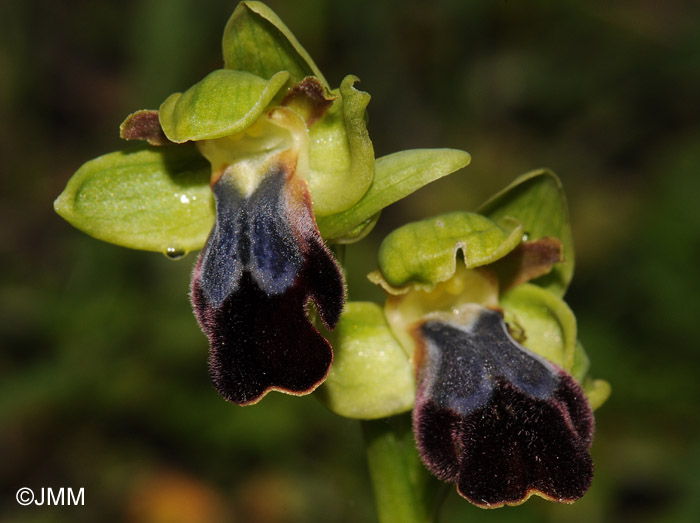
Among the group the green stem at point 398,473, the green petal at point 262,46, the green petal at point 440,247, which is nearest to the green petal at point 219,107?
the green petal at point 262,46

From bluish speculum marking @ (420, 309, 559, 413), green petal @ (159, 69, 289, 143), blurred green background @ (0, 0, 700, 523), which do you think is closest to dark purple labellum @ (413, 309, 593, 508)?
bluish speculum marking @ (420, 309, 559, 413)

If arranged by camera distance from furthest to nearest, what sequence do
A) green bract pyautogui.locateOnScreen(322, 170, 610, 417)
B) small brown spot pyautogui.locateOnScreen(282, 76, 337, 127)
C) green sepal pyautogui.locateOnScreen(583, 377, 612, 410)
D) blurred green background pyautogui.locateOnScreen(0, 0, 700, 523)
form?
blurred green background pyautogui.locateOnScreen(0, 0, 700, 523) < green sepal pyautogui.locateOnScreen(583, 377, 612, 410) < green bract pyautogui.locateOnScreen(322, 170, 610, 417) < small brown spot pyautogui.locateOnScreen(282, 76, 337, 127)

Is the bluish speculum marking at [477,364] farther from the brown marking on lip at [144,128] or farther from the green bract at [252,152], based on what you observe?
the brown marking on lip at [144,128]

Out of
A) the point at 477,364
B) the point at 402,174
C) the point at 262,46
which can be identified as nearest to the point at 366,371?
the point at 477,364

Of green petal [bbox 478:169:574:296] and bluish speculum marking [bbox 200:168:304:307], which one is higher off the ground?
bluish speculum marking [bbox 200:168:304:307]

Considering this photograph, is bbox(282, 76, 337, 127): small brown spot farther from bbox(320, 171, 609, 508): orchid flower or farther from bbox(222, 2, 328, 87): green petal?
bbox(320, 171, 609, 508): orchid flower

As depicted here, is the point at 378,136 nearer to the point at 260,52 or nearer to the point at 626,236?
the point at 626,236

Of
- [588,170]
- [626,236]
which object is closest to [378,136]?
[588,170]
